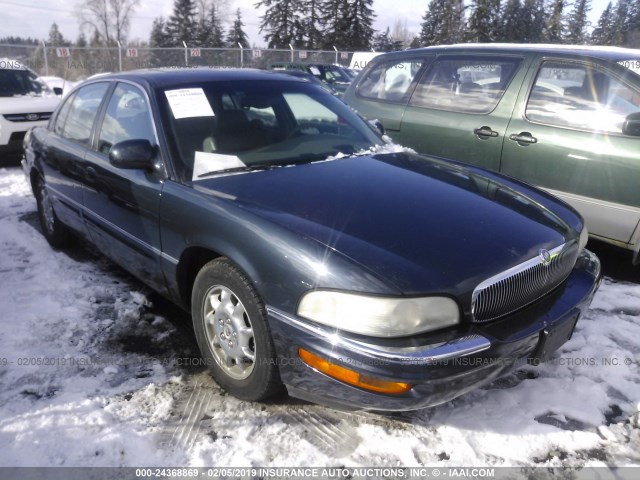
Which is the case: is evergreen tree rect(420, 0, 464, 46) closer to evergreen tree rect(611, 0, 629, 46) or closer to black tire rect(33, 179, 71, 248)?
evergreen tree rect(611, 0, 629, 46)

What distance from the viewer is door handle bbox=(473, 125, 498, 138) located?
4.51m

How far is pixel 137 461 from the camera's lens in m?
2.20

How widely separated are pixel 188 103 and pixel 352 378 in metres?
1.93

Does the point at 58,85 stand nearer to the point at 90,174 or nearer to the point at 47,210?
the point at 47,210

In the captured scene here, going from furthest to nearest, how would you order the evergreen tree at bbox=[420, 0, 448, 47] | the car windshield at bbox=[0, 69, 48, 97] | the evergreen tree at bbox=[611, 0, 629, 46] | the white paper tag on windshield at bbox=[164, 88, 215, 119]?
the evergreen tree at bbox=[611, 0, 629, 46] → the evergreen tree at bbox=[420, 0, 448, 47] → the car windshield at bbox=[0, 69, 48, 97] → the white paper tag on windshield at bbox=[164, 88, 215, 119]

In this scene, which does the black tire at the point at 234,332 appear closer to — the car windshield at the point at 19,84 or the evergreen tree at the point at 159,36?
the car windshield at the point at 19,84

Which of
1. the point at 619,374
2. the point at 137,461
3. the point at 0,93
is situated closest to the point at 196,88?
the point at 137,461

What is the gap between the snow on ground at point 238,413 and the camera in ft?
7.37

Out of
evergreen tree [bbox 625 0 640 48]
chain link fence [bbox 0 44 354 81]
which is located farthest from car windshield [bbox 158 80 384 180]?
evergreen tree [bbox 625 0 640 48]

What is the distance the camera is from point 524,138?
14.2 ft

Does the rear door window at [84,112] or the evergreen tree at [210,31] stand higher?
the evergreen tree at [210,31]

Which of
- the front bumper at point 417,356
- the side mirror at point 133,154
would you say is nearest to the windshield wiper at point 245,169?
the side mirror at point 133,154

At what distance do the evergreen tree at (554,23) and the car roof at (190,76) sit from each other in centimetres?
5610

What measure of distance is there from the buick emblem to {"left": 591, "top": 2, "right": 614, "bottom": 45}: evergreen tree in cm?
6566
